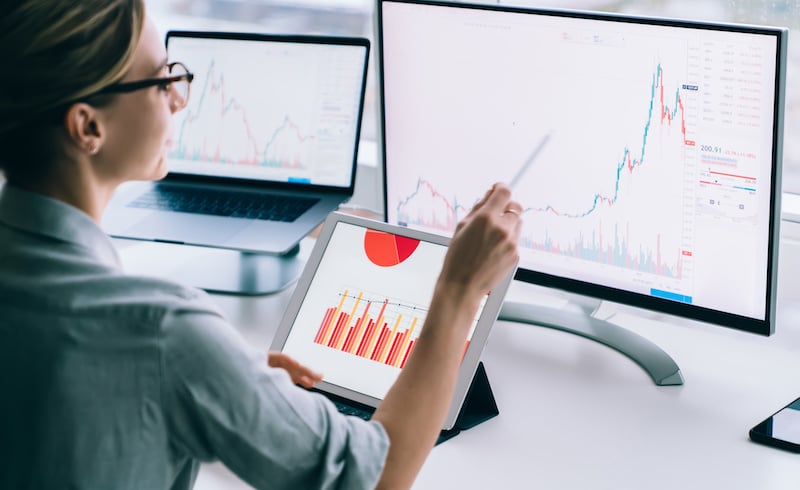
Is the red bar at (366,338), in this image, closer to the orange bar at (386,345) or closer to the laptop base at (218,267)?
the orange bar at (386,345)

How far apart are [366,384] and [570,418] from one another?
0.86 ft

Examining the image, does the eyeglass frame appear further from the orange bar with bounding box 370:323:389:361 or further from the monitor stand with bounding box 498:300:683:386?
the monitor stand with bounding box 498:300:683:386

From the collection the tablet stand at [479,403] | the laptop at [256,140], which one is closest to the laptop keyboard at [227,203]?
the laptop at [256,140]

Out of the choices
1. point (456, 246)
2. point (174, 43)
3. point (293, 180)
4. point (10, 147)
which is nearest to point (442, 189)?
point (293, 180)

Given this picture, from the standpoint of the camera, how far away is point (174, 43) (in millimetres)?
1632

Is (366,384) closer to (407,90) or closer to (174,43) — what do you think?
(407,90)

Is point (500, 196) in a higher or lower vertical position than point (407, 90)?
lower

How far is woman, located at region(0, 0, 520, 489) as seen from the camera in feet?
2.18

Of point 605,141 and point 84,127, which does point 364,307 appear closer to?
point 605,141

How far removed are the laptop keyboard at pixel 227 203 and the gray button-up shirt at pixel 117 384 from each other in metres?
0.81

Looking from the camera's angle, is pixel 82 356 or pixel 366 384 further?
pixel 366 384

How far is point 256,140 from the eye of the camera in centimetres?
159

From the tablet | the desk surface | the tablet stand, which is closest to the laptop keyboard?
the desk surface

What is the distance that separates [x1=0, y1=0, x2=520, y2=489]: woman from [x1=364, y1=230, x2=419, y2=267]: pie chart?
420 millimetres
